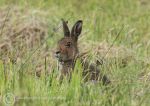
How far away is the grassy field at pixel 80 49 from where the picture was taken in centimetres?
612

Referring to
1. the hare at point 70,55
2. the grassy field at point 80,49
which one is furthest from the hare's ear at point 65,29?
the grassy field at point 80,49

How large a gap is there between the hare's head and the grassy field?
0.19 meters

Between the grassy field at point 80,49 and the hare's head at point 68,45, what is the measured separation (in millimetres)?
191

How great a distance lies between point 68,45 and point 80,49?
1.18 m

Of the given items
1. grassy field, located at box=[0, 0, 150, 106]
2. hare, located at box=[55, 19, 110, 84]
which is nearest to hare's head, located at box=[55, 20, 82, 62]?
hare, located at box=[55, 19, 110, 84]

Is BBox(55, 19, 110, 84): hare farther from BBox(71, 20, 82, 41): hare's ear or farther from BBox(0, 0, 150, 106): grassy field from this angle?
BBox(0, 0, 150, 106): grassy field

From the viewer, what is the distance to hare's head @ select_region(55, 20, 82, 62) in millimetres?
8062

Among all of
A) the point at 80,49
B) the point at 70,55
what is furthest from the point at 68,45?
the point at 80,49

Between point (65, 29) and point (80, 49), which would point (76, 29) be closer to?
point (65, 29)

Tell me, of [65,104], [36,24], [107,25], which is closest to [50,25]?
[36,24]

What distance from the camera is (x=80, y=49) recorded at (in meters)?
9.40

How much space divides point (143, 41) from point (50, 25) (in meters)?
1.51

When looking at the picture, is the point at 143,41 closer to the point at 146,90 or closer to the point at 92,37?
the point at 92,37

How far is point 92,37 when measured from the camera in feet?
33.2
